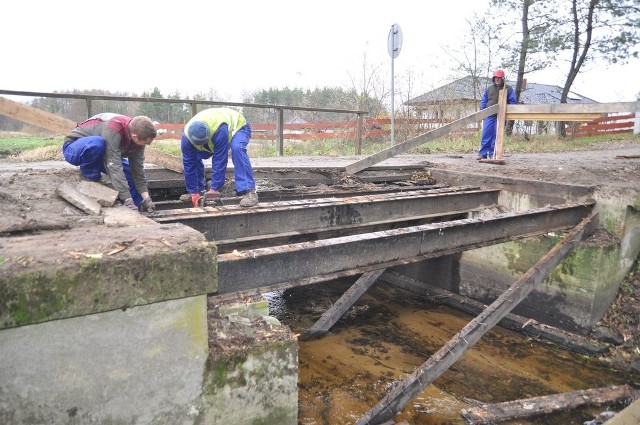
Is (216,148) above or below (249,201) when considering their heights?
above

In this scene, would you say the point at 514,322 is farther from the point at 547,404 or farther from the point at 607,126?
the point at 607,126

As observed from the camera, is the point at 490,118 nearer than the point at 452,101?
Yes

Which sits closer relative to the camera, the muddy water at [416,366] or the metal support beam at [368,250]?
the metal support beam at [368,250]

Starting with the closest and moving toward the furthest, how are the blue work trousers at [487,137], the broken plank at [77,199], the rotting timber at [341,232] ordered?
the rotting timber at [341,232] < the broken plank at [77,199] < the blue work trousers at [487,137]

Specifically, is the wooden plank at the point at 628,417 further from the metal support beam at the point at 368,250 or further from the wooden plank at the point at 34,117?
the wooden plank at the point at 34,117

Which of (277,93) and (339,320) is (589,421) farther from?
(277,93)

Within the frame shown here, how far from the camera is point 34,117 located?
4.63 meters

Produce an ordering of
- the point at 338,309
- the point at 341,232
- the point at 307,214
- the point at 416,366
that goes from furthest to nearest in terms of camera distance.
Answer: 1. the point at 338,309
2. the point at 341,232
3. the point at 416,366
4. the point at 307,214

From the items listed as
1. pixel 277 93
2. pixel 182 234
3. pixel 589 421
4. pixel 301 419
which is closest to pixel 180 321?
pixel 182 234

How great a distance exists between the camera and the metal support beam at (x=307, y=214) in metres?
3.79

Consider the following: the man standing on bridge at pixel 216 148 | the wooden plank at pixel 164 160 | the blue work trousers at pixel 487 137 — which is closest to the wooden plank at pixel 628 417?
the man standing on bridge at pixel 216 148

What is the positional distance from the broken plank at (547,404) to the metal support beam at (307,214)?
2.05m

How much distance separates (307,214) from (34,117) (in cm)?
298


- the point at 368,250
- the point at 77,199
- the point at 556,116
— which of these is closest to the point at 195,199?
the point at 77,199
